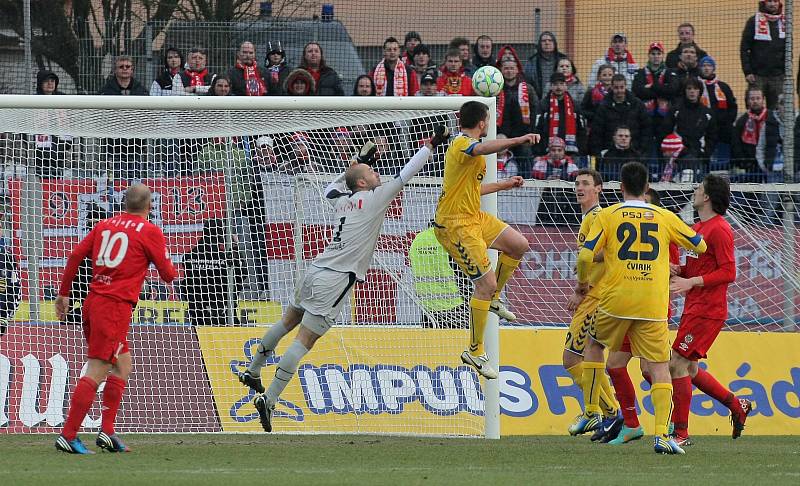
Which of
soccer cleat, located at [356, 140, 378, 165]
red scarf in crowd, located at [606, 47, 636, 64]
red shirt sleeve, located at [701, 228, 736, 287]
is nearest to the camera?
red shirt sleeve, located at [701, 228, 736, 287]

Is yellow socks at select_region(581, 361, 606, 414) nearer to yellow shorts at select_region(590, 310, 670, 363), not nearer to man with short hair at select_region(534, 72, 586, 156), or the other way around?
A: yellow shorts at select_region(590, 310, 670, 363)

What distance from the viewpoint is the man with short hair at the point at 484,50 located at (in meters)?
15.9

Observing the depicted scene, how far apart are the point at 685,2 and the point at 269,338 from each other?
784 cm

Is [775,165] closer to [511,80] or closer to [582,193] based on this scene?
[511,80]

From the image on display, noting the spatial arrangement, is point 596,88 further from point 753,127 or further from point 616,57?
point 753,127

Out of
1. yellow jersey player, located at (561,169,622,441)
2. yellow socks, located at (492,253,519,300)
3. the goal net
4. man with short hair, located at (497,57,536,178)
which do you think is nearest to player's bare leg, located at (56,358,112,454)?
the goal net

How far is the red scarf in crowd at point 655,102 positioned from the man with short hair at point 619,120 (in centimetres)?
25

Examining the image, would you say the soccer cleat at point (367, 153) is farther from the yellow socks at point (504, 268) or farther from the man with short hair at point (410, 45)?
the man with short hair at point (410, 45)

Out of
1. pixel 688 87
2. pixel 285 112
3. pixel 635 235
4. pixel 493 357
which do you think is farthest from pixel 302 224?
pixel 688 87

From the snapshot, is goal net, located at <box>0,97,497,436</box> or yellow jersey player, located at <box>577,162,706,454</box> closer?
yellow jersey player, located at <box>577,162,706,454</box>

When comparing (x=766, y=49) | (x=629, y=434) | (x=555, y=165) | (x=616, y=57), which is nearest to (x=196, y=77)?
(x=555, y=165)

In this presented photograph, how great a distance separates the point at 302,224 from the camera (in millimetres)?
12227

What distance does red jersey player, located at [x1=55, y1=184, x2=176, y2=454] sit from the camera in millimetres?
9266

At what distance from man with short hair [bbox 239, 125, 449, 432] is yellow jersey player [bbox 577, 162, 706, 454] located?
1828 mm
